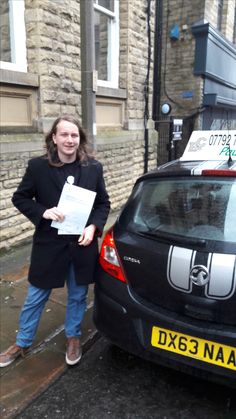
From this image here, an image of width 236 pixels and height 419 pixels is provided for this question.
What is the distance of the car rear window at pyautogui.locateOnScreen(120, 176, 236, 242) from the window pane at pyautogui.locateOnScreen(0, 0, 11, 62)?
3370 mm

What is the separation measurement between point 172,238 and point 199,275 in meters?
0.31

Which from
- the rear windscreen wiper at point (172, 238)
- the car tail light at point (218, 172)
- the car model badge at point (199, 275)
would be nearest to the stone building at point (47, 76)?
the rear windscreen wiper at point (172, 238)

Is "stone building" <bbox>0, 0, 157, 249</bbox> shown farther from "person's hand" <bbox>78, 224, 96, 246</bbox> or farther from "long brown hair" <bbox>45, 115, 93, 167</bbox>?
"person's hand" <bbox>78, 224, 96, 246</bbox>

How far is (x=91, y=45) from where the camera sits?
5578mm

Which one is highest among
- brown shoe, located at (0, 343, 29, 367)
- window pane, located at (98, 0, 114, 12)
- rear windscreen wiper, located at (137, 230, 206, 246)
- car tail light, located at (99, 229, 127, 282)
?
window pane, located at (98, 0, 114, 12)

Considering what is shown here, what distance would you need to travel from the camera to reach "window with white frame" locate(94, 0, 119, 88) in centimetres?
713

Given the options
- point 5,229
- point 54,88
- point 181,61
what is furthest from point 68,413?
point 181,61

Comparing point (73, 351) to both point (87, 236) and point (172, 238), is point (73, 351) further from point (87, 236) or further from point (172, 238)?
point (172, 238)

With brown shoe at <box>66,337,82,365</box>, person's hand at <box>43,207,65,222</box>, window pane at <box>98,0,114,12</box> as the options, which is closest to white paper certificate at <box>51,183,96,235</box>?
person's hand at <box>43,207,65,222</box>

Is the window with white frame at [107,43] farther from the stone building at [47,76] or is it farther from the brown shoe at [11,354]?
the brown shoe at [11,354]

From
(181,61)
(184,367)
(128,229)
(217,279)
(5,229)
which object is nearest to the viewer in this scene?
(217,279)

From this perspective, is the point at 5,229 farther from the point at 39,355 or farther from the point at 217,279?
the point at 217,279

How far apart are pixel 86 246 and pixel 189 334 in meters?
0.91

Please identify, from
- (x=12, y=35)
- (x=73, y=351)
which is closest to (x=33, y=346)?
(x=73, y=351)
